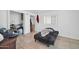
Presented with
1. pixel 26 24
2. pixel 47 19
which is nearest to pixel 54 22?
pixel 47 19

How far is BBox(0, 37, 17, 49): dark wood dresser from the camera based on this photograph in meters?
1.61

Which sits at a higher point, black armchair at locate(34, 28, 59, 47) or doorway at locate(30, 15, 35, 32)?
doorway at locate(30, 15, 35, 32)

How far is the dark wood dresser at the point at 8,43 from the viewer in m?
1.61

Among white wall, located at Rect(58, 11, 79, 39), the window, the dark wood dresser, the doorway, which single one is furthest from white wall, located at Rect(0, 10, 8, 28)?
white wall, located at Rect(58, 11, 79, 39)

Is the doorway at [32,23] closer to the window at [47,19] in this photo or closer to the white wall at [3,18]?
the window at [47,19]

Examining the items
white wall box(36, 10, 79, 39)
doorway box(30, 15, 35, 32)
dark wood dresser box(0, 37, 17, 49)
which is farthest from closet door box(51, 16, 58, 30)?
dark wood dresser box(0, 37, 17, 49)

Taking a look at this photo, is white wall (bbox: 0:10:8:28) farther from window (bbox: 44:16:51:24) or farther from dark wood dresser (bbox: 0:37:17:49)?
window (bbox: 44:16:51:24)

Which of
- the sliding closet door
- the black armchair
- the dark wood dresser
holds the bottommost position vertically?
the dark wood dresser

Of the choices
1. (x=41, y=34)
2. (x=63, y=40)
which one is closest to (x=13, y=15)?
(x=41, y=34)

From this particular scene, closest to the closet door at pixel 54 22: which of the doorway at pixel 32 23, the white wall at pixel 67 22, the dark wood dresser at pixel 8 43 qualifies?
the white wall at pixel 67 22

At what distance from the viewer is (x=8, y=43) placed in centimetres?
164

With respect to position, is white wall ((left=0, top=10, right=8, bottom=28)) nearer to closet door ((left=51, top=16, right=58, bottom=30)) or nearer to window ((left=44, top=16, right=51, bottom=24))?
window ((left=44, top=16, right=51, bottom=24))

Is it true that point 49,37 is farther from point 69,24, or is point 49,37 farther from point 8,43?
point 8,43
